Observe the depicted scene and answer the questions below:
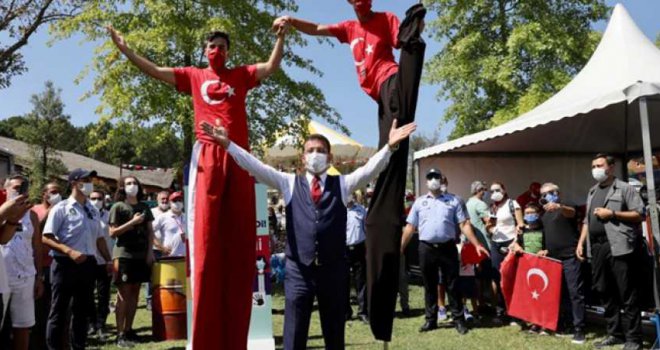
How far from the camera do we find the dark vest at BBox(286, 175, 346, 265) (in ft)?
11.3

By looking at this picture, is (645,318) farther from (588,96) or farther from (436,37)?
(436,37)

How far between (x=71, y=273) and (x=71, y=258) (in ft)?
0.50

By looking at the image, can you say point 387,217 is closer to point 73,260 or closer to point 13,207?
point 13,207

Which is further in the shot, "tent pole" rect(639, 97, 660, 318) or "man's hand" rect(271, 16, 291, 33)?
"tent pole" rect(639, 97, 660, 318)

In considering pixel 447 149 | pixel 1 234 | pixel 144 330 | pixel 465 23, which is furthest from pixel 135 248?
pixel 465 23

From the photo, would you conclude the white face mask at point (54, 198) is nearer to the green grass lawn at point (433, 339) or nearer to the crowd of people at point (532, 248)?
the green grass lawn at point (433, 339)

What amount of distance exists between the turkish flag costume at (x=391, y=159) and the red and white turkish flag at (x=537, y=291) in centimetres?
402

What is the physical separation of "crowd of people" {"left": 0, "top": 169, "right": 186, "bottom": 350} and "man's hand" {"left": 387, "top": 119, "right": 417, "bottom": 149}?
214 centimetres

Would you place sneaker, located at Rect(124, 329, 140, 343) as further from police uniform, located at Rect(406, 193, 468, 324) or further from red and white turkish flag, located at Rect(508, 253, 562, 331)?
red and white turkish flag, located at Rect(508, 253, 562, 331)

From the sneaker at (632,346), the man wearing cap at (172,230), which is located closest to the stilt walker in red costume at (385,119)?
the sneaker at (632,346)

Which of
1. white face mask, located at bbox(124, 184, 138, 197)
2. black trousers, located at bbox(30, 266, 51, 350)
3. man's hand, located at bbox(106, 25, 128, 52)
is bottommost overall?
black trousers, located at bbox(30, 266, 51, 350)

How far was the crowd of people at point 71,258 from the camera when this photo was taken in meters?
4.61

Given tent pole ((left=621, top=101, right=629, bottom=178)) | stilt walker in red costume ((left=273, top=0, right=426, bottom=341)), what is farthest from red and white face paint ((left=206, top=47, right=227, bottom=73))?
tent pole ((left=621, top=101, right=629, bottom=178))

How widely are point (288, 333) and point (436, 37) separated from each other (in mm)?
18059
